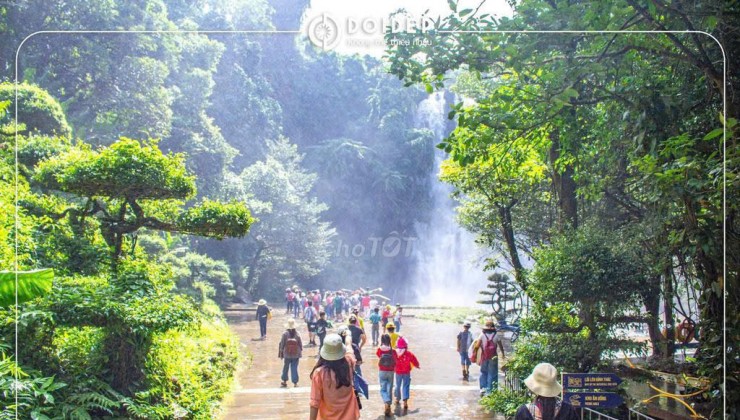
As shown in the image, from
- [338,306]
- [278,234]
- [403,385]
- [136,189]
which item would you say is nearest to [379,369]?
[403,385]

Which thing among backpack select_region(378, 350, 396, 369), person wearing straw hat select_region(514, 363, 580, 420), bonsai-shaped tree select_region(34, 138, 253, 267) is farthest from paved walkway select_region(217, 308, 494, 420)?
person wearing straw hat select_region(514, 363, 580, 420)

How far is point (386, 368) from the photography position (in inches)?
352

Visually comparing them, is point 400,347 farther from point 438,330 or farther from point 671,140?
point 438,330

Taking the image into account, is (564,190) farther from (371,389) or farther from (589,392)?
(589,392)

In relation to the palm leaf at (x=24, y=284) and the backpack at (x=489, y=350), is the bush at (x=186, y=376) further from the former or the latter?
the backpack at (x=489, y=350)

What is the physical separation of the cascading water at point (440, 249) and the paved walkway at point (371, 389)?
79.3 ft

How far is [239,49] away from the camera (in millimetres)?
40781

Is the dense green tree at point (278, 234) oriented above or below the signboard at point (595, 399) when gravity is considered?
above

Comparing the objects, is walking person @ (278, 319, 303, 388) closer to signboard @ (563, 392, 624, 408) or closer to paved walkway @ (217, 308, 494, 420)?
paved walkway @ (217, 308, 494, 420)

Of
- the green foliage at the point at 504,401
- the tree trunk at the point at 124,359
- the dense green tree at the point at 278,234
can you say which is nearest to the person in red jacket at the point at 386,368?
the green foliage at the point at 504,401

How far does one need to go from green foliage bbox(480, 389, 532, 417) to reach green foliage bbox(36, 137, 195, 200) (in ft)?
16.6

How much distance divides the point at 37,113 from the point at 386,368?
347 inches

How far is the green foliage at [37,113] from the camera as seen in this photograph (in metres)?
12.9

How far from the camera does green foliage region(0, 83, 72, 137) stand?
42.4ft
